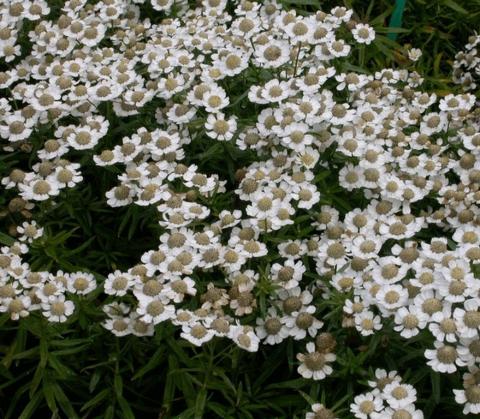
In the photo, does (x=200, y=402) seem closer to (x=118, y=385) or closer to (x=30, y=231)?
(x=118, y=385)

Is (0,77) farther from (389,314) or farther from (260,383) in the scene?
(389,314)

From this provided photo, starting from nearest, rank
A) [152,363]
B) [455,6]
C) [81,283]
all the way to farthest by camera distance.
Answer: [152,363] < [81,283] < [455,6]

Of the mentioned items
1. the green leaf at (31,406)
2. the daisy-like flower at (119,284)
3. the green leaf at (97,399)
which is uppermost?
the daisy-like flower at (119,284)

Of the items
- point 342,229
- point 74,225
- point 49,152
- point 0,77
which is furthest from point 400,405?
point 0,77

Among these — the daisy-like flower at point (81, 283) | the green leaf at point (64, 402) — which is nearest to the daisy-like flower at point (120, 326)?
the daisy-like flower at point (81, 283)

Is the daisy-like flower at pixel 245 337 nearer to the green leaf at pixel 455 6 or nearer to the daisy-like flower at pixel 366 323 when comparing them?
the daisy-like flower at pixel 366 323

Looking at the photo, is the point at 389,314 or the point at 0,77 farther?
the point at 0,77

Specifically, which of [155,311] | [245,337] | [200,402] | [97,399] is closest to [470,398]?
[245,337]
